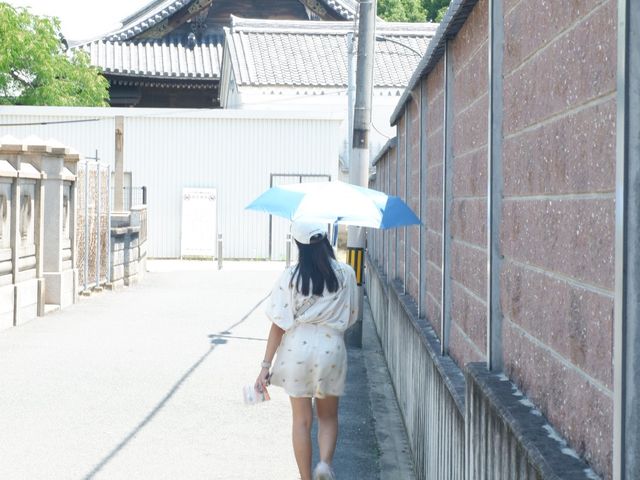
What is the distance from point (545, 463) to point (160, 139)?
31294 mm

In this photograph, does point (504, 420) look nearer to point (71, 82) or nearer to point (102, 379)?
point (102, 379)

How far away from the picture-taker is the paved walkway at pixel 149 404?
750cm

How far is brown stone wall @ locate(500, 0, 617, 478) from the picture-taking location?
2.77 metres

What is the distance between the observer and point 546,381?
138 inches

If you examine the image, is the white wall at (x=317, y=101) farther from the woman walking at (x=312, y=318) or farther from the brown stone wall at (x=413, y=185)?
the woman walking at (x=312, y=318)

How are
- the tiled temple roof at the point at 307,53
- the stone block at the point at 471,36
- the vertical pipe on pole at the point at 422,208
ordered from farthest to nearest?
the tiled temple roof at the point at 307,53 → the vertical pipe on pole at the point at 422,208 → the stone block at the point at 471,36

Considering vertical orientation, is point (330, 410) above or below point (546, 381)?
below

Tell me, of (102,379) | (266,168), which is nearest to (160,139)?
(266,168)

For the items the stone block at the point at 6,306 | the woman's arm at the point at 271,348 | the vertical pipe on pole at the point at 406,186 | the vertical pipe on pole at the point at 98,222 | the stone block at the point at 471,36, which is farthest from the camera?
the vertical pipe on pole at the point at 98,222

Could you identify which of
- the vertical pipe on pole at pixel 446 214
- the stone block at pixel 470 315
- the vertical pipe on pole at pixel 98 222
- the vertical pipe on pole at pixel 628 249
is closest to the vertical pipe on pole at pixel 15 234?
the vertical pipe on pole at pixel 98 222

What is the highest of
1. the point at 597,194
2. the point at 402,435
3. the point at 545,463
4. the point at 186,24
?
the point at 186,24

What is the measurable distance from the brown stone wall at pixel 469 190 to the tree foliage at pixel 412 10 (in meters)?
48.9

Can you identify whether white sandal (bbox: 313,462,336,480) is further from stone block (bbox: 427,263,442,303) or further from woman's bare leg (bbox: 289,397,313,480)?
stone block (bbox: 427,263,442,303)

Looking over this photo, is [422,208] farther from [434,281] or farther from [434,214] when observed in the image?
[434,281]
